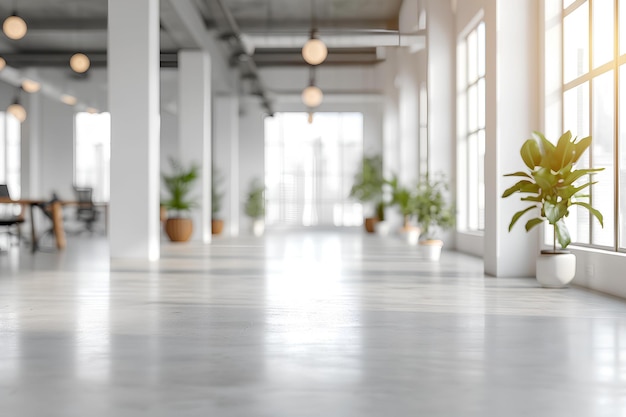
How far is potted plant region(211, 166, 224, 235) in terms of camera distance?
56.0ft

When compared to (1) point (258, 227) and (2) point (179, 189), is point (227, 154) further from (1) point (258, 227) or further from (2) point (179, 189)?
(2) point (179, 189)

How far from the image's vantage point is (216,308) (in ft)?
16.5

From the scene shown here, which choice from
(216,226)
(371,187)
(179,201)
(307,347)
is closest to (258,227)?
(216,226)

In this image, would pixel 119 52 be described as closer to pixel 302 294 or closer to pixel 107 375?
pixel 302 294

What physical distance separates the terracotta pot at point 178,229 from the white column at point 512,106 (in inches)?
308

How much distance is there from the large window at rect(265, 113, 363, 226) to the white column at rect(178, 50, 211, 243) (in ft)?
25.6

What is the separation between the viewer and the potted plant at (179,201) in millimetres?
13336

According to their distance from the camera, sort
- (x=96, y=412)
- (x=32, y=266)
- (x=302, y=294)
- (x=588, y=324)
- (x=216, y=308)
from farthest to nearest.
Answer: (x=32, y=266), (x=302, y=294), (x=216, y=308), (x=588, y=324), (x=96, y=412)

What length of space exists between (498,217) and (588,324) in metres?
3.00

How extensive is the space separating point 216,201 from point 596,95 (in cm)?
1167

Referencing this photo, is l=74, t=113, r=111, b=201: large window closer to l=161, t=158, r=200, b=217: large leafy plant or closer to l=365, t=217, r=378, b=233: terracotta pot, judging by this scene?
l=365, t=217, r=378, b=233: terracotta pot

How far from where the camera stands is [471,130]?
1107cm

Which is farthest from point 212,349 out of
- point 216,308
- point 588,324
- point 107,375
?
point 588,324

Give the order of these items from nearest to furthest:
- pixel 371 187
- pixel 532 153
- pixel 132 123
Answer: pixel 532 153
pixel 132 123
pixel 371 187
